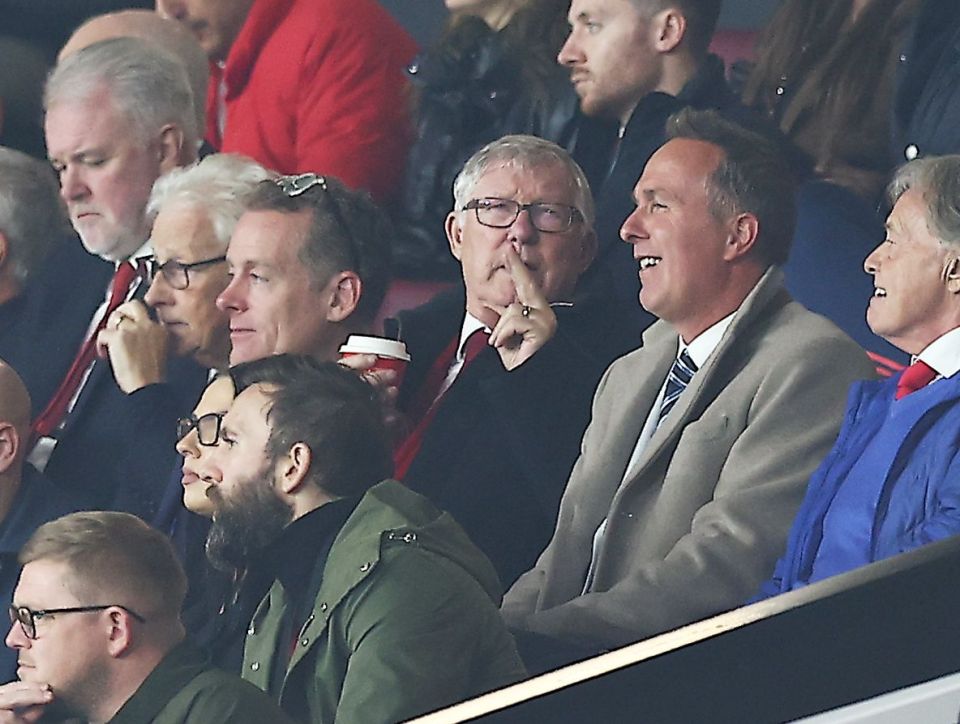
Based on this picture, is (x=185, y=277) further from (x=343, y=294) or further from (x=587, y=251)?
(x=587, y=251)

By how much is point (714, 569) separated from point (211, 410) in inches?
61.2

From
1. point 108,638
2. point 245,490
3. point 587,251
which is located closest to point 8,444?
point 108,638

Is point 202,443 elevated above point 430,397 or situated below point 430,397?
below

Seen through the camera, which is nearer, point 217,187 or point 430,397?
point 430,397

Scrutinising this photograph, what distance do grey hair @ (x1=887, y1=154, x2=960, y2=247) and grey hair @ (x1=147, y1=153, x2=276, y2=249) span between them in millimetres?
1788

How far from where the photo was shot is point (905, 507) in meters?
4.61

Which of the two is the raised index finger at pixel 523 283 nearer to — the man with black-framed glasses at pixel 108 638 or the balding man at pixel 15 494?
the man with black-framed glasses at pixel 108 638

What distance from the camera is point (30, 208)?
19.9 feet

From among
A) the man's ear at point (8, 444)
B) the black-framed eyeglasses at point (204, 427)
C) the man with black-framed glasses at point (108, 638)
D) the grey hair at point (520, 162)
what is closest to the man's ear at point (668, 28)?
the grey hair at point (520, 162)

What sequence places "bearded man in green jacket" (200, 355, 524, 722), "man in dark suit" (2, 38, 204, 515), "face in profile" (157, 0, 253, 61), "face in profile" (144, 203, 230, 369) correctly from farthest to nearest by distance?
"face in profile" (157, 0, 253, 61), "man in dark suit" (2, 38, 204, 515), "face in profile" (144, 203, 230, 369), "bearded man in green jacket" (200, 355, 524, 722)

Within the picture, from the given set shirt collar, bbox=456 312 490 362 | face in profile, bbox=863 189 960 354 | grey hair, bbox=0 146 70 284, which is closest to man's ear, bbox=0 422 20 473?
grey hair, bbox=0 146 70 284

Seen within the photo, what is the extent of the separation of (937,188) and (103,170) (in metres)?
2.49

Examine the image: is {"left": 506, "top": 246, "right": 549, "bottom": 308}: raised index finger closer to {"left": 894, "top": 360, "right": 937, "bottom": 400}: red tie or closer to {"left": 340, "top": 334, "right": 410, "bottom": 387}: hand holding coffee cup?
{"left": 340, "top": 334, "right": 410, "bottom": 387}: hand holding coffee cup

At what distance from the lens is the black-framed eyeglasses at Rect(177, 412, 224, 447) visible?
5.53 meters
